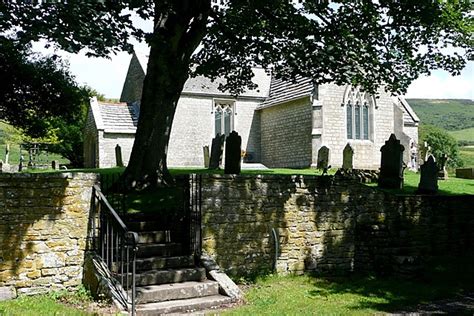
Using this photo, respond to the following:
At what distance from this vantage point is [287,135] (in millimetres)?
32750

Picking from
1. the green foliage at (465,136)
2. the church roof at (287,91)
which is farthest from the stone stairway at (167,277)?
the green foliage at (465,136)

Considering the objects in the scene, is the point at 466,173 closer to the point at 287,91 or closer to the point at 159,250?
the point at 287,91

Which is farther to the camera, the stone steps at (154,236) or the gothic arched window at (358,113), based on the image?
the gothic arched window at (358,113)

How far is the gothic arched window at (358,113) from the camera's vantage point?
1238 inches

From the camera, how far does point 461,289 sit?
10.5 metres

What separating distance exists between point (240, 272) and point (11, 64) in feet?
43.6

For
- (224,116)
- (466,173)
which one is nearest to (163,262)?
(466,173)

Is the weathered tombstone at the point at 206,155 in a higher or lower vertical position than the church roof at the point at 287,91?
lower

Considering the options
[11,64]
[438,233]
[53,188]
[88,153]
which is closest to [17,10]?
[53,188]

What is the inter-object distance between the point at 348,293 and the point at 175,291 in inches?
146

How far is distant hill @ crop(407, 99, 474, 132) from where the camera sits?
13977 centimetres

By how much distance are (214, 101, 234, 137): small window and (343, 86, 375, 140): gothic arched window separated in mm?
8773

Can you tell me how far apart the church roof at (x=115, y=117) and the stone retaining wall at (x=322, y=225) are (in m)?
22.5

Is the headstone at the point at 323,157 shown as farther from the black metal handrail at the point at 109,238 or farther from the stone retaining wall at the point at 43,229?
the stone retaining wall at the point at 43,229
